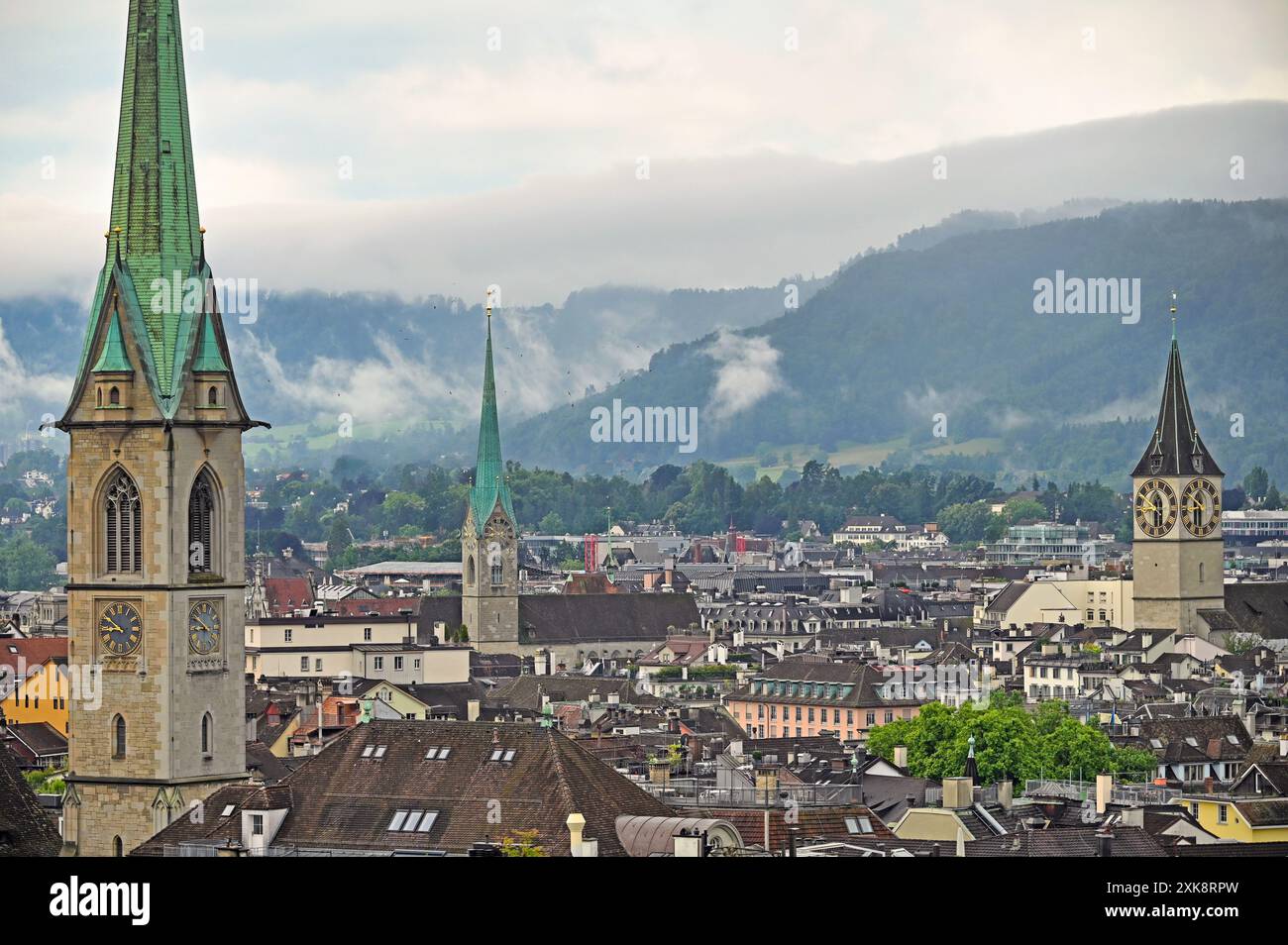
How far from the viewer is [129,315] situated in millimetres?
41938

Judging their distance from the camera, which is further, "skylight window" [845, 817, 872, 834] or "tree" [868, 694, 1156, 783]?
"tree" [868, 694, 1156, 783]

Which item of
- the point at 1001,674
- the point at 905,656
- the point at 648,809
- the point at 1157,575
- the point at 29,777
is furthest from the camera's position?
the point at 1157,575

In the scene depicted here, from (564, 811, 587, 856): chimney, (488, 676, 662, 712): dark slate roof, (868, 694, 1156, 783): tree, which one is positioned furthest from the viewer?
(488, 676, 662, 712): dark slate roof

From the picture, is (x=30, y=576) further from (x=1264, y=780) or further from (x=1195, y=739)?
(x=1264, y=780)

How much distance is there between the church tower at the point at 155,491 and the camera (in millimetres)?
41156

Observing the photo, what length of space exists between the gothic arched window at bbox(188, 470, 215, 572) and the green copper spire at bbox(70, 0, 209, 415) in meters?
1.65

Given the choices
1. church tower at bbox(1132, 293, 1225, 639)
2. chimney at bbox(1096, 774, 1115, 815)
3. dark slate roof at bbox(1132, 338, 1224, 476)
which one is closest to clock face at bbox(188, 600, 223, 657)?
chimney at bbox(1096, 774, 1115, 815)

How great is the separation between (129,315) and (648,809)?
11.3m

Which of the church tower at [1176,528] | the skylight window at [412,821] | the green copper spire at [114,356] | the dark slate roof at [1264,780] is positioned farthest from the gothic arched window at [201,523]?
the church tower at [1176,528]

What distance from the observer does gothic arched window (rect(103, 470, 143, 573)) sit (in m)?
41.6

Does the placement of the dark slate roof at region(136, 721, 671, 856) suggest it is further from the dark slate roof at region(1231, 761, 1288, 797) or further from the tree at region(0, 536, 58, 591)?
the tree at region(0, 536, 58, 591)
